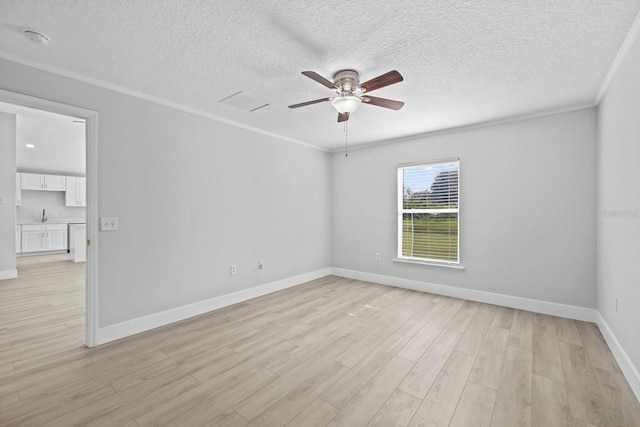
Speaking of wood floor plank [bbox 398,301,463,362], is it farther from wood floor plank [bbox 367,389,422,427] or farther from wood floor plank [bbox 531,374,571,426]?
wood floor plank [bbox 531,374,571,426]

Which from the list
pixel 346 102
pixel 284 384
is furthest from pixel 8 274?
pixel 346 102

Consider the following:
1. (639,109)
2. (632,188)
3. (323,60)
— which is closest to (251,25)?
(323,60)

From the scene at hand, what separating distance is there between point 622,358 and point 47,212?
12.5 m

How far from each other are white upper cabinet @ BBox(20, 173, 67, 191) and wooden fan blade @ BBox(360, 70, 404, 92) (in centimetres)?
1021

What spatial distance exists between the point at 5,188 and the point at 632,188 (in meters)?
8.10

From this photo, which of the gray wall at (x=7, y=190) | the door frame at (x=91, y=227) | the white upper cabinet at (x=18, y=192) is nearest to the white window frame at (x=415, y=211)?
the door frame at (x=91, y=227)

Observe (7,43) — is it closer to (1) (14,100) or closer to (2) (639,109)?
(1) (14,100)

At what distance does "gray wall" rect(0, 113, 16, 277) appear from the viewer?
4.50 metres

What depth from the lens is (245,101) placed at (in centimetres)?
316

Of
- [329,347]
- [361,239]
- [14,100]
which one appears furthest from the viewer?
[361,239]

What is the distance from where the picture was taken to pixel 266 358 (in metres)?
2.45

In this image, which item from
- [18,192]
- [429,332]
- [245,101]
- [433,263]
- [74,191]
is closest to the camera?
[429,332]

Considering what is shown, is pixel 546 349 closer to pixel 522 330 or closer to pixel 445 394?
pixel 522 330

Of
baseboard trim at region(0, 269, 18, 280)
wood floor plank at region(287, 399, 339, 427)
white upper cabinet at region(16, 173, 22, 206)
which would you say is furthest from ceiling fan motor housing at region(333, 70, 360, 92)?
white upper cabinet at region(16, 173, 22, 206)
